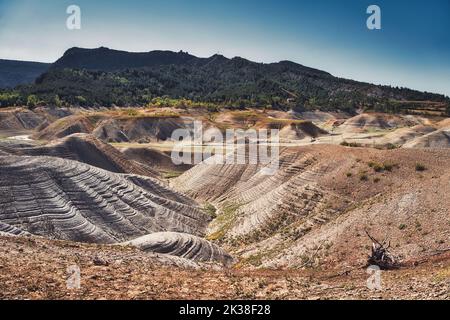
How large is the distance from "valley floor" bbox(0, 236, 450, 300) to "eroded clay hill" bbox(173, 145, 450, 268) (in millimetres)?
5648

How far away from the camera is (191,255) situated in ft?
83.3

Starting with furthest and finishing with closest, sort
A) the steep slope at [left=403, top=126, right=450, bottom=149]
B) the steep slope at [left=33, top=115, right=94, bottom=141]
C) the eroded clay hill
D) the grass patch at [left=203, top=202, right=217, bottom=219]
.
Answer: the steep slope at [left=33, top=115, right=94, bottom=141] < the steep slope at [left=403, top=126, right=450, bottom=149] < the grass patch at [left=203, top=202, right=217, bottom=219] < the eroded clay hill

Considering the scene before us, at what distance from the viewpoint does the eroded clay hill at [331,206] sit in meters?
23.1

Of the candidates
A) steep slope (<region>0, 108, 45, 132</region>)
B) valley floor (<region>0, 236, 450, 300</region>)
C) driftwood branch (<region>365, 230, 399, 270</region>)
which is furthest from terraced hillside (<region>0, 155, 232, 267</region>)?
steep slope (<region>0, 108, 45, 132</region>)

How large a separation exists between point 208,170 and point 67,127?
52.2 metres

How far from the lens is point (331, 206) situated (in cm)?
3134

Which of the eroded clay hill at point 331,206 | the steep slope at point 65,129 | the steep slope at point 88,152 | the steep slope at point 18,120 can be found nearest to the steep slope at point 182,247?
the eroded clay hill at point 331,206

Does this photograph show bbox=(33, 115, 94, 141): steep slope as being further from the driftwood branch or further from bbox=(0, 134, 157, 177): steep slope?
the driftwood branch

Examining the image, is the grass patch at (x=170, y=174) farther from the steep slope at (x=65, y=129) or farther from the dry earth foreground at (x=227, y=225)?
the steep slope at (x=65, y=129)

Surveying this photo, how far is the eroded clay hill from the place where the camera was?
23.1 meters

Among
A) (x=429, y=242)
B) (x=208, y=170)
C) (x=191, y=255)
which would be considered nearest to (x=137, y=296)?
(x=191, y=255)

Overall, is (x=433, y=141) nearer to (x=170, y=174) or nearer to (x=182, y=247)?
(x=170, y=174)

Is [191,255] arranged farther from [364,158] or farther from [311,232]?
[364,158]
